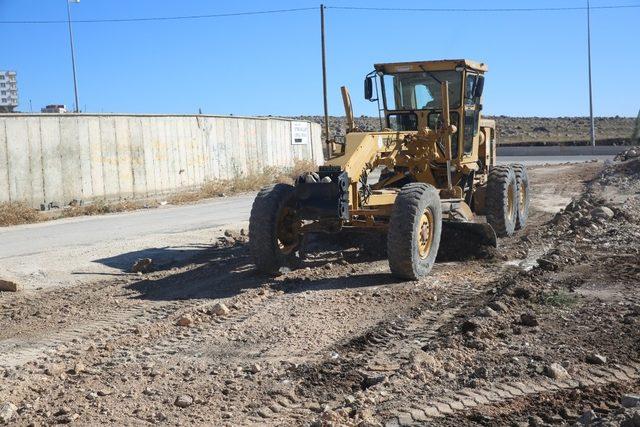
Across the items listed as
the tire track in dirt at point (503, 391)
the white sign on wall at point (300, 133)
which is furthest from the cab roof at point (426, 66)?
the white sign on wall at point (300, 133)

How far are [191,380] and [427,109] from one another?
7.51m

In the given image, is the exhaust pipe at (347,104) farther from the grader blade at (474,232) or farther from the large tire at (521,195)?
the large tire at (521,195)

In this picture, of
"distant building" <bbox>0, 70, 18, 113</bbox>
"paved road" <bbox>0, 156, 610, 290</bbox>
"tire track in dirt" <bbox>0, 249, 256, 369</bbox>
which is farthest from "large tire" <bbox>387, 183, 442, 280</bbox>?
"distant building" <bbox>0, 70, 18, 113</bbox>

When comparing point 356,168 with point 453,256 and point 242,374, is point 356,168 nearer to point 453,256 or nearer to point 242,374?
point 453,256

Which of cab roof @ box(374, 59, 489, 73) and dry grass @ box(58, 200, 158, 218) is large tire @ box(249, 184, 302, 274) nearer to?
cab roof @ box(374, 59, 489, 73)

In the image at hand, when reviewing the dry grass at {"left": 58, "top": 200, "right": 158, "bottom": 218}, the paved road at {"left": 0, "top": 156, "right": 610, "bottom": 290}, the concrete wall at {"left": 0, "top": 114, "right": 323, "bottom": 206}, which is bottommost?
the paved road at {"left": 0, "top": 156, "right": 610, "bottom": 290}

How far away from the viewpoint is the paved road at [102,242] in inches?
478

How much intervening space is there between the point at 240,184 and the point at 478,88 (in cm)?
1418

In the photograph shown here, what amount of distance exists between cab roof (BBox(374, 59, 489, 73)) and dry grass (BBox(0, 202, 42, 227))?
9.77 metres

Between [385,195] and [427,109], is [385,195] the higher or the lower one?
the lower one

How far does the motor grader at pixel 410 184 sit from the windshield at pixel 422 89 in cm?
2

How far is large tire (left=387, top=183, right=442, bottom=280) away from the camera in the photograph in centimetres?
999

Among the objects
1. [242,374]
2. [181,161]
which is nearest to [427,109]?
[242,374]

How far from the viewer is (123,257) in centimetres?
1319
